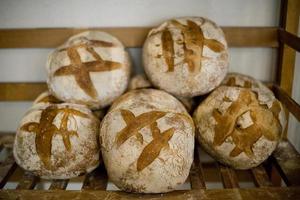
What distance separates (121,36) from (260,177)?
99 centimetres

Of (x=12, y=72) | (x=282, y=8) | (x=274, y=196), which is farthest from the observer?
(x=12, y=72)

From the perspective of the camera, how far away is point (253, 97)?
174 centimetres

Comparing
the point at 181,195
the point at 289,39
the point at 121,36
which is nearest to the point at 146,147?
the point at 181,195

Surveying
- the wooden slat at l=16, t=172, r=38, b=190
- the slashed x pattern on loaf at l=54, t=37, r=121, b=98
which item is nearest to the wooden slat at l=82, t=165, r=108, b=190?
the wooden slat at l=16, t=172, r=38, b=190

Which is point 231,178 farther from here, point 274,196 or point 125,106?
point 125,106

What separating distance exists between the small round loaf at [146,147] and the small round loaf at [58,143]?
0.11 meters

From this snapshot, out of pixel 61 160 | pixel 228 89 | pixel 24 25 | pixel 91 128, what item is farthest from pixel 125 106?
pixel 24 25

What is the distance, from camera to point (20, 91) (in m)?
2.13

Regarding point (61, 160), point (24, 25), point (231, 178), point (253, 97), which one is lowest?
point (231, 178)

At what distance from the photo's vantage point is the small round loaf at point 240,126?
167cm

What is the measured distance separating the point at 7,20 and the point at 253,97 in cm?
134

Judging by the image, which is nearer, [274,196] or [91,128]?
[274,196]

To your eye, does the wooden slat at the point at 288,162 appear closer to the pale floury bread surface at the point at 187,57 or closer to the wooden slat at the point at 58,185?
the pale floury bread surface at the point at 187,57

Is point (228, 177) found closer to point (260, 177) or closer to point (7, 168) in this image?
point (260, 177)
